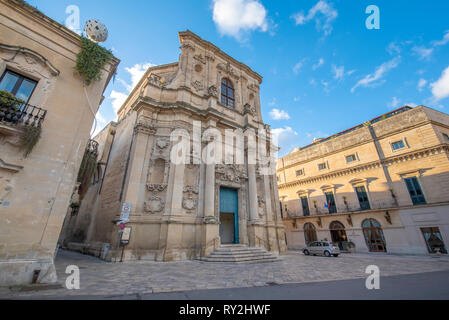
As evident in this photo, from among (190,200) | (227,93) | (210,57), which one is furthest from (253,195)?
(210,57)

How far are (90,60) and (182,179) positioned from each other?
6.91m

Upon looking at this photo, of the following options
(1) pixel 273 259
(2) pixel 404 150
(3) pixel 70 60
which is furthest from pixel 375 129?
(3) pixel 70 60

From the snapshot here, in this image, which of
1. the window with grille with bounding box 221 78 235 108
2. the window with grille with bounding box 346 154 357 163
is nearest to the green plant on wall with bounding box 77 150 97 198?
the window with grille with bounding box 221 78 235 108

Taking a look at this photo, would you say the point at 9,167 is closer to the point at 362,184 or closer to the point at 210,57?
the point at 210,57

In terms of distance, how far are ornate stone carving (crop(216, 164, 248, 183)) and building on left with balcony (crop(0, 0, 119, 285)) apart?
8200 millimetres

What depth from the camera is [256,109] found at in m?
18.6

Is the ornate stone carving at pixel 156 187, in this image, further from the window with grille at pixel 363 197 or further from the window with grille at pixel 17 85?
the window with grille at pixel 363 197

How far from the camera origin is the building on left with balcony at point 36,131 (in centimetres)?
502

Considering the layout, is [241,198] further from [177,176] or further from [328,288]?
[328,288]

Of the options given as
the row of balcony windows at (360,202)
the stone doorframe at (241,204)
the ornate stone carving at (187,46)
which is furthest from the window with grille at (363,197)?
the ornate stone carving at (187,46)

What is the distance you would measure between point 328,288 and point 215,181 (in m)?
8.98

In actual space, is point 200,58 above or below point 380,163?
above

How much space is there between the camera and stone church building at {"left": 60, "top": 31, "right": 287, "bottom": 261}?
10.4 m

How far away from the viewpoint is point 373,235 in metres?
18.5
